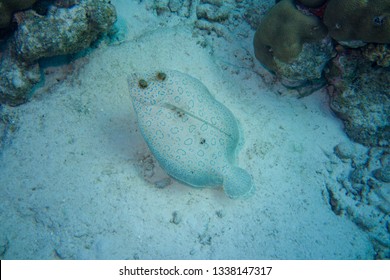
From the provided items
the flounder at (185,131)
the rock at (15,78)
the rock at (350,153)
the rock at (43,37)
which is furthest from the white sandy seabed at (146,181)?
the flounder at (185,131)

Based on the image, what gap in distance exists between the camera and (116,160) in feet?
16.1

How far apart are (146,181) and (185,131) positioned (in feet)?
4.41

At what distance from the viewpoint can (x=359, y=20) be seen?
4270 mm

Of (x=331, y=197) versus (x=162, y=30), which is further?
(x=162, y=30)

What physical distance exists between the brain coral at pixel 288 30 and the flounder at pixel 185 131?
6.48ft

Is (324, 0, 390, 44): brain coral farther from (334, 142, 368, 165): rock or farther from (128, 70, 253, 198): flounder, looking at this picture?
(128, 70, 253, 198): flounder

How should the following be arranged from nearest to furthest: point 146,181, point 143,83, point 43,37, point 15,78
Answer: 1. point 143,83
2. point 43,37
3. point 146,181
4. point 15,78

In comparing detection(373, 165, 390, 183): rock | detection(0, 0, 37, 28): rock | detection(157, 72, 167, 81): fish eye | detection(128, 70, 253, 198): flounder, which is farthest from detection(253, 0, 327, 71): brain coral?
detection(0, 0, 37, 28): rock

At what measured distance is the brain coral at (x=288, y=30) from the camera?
481 centimetres

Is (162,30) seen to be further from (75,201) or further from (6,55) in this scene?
(75,201)
